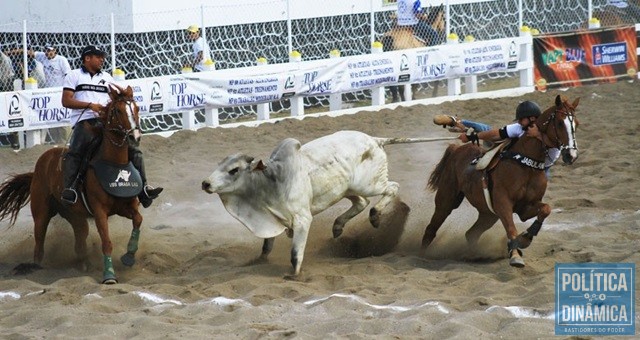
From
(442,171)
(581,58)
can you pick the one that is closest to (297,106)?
(581,58)

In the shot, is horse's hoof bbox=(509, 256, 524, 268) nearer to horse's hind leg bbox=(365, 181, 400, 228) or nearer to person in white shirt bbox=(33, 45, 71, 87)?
horse's hind leg bbox=(365, 181, 400, 228)

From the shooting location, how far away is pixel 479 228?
10367mm

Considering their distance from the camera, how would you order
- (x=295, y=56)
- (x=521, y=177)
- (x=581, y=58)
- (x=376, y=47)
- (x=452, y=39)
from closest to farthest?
(x=521, y=177), (x=295, y=56), (x=376, y=47), (x=452, y=39), (x=581, y=58)

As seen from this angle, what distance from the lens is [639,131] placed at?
627 inches

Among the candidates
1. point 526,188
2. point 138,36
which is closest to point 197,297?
point 526,188

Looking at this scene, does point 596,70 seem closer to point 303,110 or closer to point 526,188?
point 303,110

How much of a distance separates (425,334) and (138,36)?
13075 millimetres

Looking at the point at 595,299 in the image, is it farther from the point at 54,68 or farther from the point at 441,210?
the point at 54,68

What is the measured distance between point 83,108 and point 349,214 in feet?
8.30

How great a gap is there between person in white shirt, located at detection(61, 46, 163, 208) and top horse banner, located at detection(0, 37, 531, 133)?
6.31 metres

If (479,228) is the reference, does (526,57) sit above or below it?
above

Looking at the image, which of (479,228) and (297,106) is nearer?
(479,228)

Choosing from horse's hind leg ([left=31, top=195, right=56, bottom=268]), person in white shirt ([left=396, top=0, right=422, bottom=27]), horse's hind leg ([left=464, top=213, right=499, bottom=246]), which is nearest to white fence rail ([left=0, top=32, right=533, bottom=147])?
person in white shirt ([left=396, top=0, right=422, bottom=27])

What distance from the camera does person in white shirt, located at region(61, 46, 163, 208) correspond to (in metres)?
9.69
